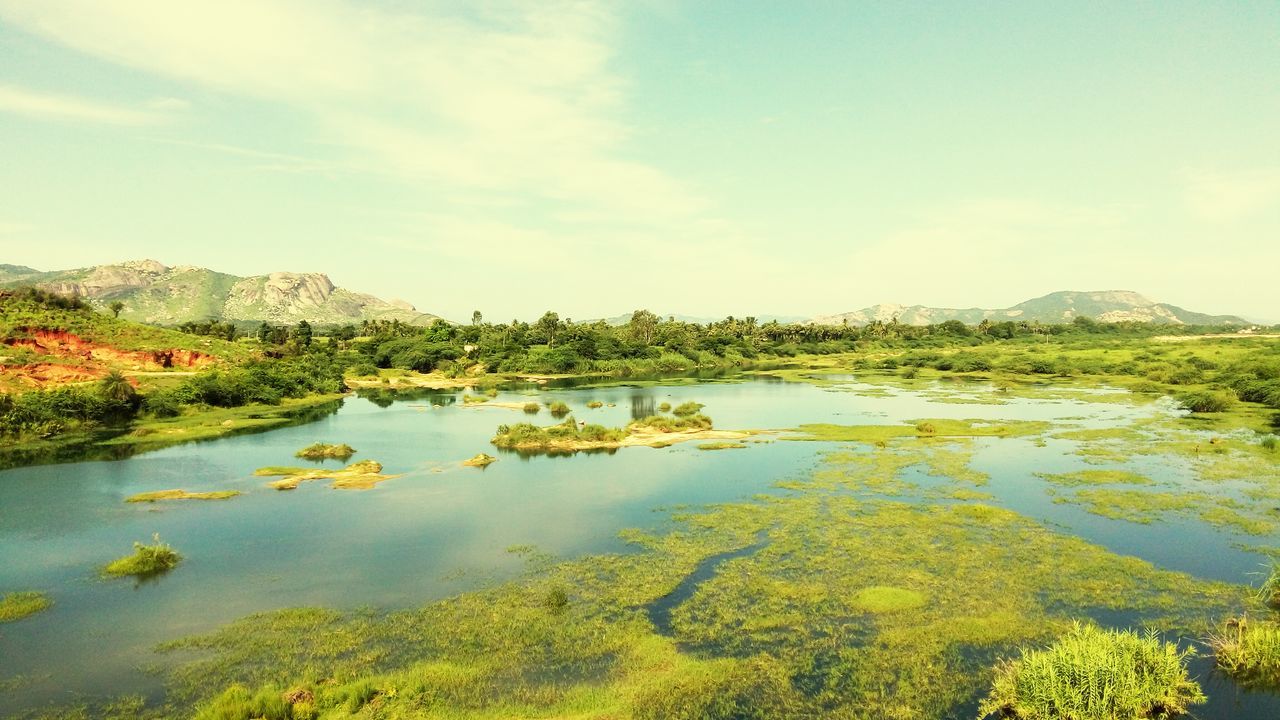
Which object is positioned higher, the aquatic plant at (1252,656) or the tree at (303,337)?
the tree at (303,337)

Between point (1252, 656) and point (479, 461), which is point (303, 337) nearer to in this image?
point (479, 461)

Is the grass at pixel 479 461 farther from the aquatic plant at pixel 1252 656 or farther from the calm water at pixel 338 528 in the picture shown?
the aquatic plant at pixel 1252 656

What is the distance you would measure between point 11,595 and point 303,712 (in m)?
17.1

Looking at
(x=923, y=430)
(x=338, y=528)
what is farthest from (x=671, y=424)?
(x=338, y=528)

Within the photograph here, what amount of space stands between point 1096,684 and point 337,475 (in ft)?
142

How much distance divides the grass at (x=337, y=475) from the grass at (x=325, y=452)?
3.47 meters

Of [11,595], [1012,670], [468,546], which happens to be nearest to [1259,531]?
[1012,670]

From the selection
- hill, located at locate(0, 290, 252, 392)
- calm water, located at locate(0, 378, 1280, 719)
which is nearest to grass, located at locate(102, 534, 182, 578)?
calm water, located at locate(0, 378, 1280, 719)

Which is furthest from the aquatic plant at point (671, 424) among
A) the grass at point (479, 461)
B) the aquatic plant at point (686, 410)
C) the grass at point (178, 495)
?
the grass at point (178, 495)

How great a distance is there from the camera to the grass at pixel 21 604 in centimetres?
2286

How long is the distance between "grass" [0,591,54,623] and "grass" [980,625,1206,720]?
31413 mm

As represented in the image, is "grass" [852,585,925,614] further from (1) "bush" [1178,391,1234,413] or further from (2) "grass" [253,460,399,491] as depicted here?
(1) "bush" [1178,391,1234,413]

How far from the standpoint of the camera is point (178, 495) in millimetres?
39125

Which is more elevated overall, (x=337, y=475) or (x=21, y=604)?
(x=337, y=475)
